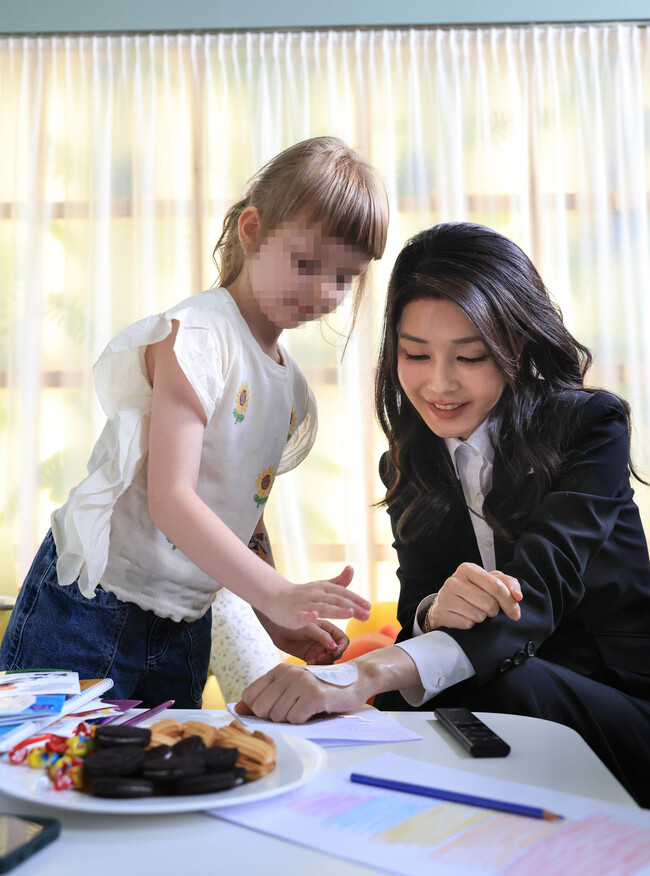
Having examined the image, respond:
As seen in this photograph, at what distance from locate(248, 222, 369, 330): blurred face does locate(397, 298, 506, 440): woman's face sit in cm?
22

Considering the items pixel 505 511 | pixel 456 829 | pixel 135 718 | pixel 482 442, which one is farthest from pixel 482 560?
pixel 456 829

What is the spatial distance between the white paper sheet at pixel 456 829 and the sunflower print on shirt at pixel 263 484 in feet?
1.93

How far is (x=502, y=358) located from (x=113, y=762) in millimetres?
930

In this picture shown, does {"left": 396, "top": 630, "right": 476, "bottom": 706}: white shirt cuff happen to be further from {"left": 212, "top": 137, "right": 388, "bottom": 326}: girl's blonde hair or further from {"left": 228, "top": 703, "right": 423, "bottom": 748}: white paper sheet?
{"left": 212, "top": 137, "right": 388, "bottom": 326}: girl's blonde hair

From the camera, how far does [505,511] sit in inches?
50.5

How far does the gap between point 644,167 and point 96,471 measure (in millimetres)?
3017

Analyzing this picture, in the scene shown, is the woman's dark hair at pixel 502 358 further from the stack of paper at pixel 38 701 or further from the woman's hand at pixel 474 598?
the stack of paper at pixel 38 701

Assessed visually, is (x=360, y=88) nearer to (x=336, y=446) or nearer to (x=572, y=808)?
(x=336, y=446)

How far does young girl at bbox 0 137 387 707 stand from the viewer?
3.29ft

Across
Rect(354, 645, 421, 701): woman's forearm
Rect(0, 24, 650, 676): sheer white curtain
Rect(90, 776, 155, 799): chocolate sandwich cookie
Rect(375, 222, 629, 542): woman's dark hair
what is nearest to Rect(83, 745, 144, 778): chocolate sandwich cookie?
Rect(90, 776, 155, 799): chocolate sandwich cookie

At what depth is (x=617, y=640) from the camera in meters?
1.17

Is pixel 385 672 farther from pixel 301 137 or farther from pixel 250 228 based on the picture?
pixel 301 137

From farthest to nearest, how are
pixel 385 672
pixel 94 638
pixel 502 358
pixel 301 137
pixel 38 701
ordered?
pixel 301 137
pixel 502 358
pixel 94 638
pixel 385 672
pixel 38 701

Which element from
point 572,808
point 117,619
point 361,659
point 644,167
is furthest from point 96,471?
point 644,167
